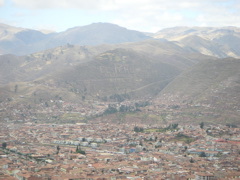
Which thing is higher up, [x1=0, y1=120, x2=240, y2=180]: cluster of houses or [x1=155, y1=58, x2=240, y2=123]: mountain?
[x1=155, y1=58, x2=240, y2=123]: mountain

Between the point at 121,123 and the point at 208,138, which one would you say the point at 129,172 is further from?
the point at 121,123

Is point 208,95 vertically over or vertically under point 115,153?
over

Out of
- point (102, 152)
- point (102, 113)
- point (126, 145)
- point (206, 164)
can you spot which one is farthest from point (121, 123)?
point (206, 164)

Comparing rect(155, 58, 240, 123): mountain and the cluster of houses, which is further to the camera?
rect(155, 58, 240, 123): mountain

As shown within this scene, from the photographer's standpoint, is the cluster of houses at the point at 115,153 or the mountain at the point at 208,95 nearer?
the cluster of houses at the point at 115,153

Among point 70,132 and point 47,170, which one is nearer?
point 47,170

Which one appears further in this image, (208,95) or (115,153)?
(208,95)

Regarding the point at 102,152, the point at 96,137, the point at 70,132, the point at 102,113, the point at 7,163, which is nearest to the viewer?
the point at 7,163

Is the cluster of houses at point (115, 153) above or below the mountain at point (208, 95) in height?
below
